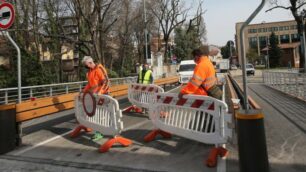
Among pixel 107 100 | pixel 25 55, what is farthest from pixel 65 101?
pixel 25 55

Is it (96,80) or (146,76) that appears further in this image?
(146,76)

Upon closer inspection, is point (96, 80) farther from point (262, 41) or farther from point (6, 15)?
point (262, 41)

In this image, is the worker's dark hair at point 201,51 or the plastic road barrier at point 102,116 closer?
the worker's dark hair at point 201,51

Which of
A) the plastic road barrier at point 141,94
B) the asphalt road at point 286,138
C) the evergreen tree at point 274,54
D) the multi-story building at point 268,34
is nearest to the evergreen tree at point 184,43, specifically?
the evergreen tree at point 274,54

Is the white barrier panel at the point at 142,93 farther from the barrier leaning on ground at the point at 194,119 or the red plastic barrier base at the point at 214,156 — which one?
the red plastic barrier base at the point at 214,156

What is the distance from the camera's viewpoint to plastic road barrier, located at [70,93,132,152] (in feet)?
21.7

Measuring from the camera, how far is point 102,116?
7.07 metres

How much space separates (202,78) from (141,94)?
5362 mm

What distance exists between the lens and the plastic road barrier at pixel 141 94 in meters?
11.0

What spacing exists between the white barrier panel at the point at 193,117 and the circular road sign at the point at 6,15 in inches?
159

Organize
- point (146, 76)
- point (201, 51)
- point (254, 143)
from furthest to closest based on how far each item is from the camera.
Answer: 1. point (146, 76)
2. point (201, 51)
3. point (254, 143)

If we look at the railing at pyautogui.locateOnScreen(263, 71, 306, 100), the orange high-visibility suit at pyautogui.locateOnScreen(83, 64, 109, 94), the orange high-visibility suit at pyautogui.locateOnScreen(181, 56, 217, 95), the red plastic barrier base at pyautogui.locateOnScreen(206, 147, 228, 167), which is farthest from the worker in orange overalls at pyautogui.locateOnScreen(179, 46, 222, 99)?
the railing at pyautogui.locateOnScreen(263, 71, 306, 100)

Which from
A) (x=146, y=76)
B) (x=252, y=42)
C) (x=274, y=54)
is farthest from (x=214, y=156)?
(x=252, y=42)

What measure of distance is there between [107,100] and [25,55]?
2792 centimetres
